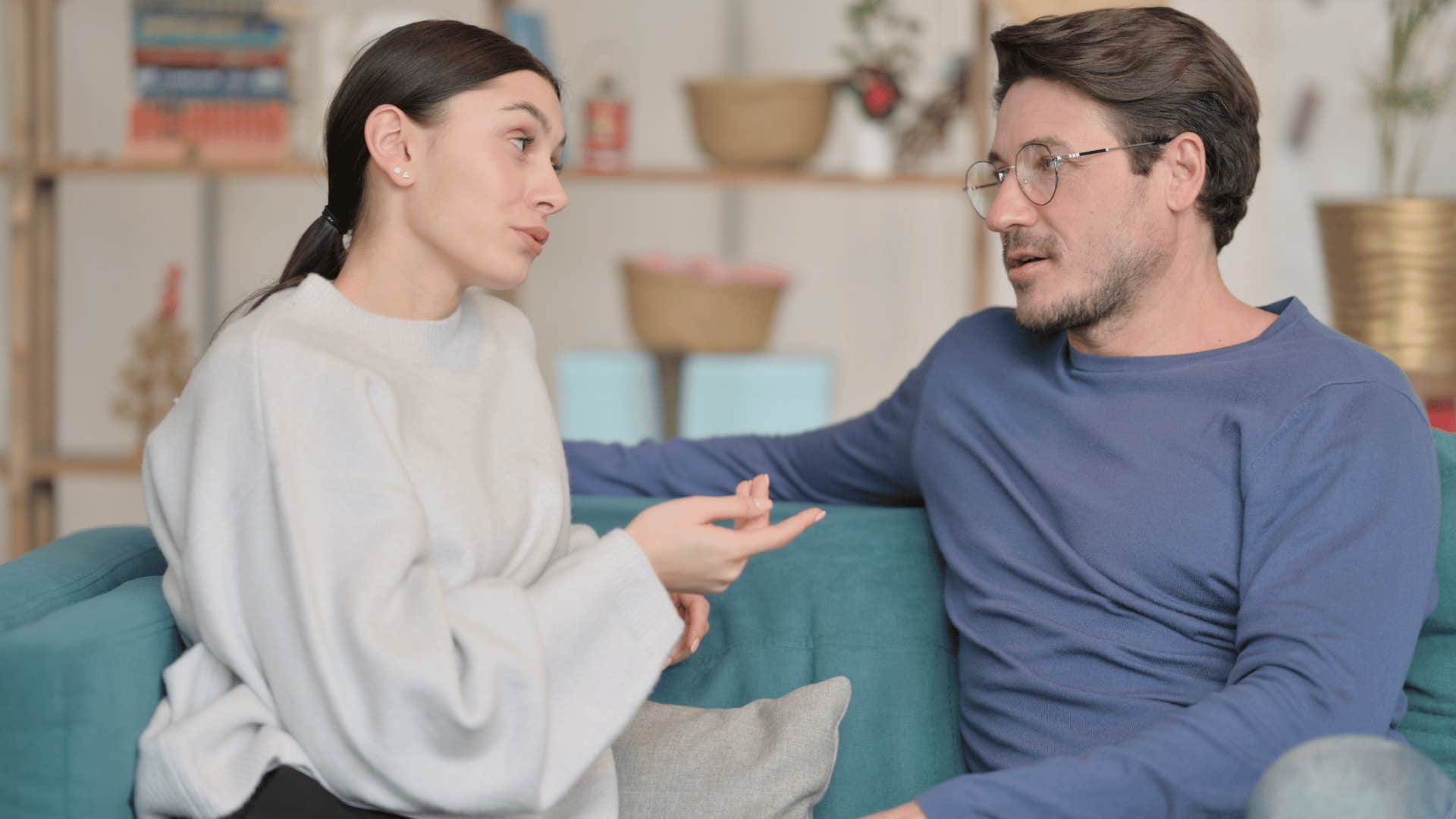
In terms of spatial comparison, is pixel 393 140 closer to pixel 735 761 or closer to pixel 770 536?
pixel 770 536

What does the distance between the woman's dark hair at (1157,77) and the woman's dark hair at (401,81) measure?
1.91 ft

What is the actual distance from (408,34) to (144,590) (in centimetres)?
59

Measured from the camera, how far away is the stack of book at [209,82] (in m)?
3.35

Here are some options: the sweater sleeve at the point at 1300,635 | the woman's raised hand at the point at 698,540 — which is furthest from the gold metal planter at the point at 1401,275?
the woman's raised hand at the point at 698,540

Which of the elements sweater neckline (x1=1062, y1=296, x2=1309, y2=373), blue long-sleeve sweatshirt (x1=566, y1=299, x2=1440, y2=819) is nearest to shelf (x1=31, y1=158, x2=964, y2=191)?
blue long-sleeve sweatshirt (x1=566, y1=299, x2=1440, y2=819)

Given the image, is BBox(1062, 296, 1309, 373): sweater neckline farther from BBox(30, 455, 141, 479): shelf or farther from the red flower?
BBox(30, 455, 141, 479): shelf

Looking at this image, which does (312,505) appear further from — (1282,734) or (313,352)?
(1282,734)

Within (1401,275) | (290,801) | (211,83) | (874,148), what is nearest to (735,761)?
(290,801)

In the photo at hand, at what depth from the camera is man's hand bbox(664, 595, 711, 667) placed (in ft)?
5.24

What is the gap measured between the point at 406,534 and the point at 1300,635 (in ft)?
2.61

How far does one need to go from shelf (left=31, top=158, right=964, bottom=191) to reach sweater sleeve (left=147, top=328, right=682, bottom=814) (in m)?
2.22

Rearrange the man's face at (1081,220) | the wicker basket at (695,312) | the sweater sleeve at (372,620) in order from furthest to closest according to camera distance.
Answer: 1. the wicker basket at (695,312)
2. the man's face at (1081,220)
3. the sweater sleeve at (372,620)

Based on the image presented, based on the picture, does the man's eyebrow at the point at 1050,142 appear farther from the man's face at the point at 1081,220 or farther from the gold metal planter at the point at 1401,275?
the gold metal planter at the point at 1401,275

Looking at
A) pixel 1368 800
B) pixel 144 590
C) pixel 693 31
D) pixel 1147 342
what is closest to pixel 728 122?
pixel 693 31
